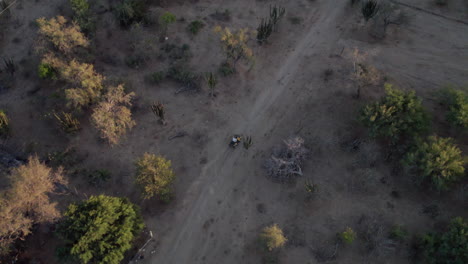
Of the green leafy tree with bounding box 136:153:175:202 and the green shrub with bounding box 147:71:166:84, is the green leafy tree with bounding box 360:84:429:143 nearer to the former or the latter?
the green leafy tree with bounding box 136:153:175:202

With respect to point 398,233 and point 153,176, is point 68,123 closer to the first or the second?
point 153,176

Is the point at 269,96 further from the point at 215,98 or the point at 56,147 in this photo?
the point at 56,147

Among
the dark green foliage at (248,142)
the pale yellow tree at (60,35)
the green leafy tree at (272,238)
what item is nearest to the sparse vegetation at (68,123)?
the pale yellow tree at (60,35)

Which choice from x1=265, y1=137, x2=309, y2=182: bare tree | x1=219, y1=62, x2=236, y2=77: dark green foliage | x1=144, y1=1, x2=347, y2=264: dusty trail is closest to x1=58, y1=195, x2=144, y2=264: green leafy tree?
x1=144, y1=1, x2=347, y2=264: dusty trail

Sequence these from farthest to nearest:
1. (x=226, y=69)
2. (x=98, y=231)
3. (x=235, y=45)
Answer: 1. (x=226, y=69)
2. (x=235, y=45)
3. (x=98, y=231)

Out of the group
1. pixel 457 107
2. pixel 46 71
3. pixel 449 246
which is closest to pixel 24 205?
pixel 46 71

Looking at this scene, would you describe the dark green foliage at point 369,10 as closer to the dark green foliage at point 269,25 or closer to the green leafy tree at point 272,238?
the dark green foliage at point 269,25

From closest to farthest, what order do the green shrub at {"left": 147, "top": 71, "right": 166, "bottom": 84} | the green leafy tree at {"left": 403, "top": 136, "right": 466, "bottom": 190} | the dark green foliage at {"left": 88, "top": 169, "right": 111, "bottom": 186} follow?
the green leafy tree at {"left": 403, "top": 136, "right": 466, "bottom": 190} < the dark green foliage at {"left": 88, "top": 169, "right": 111, "bottom": 186} < the green shrub at {"left": 147, "top": 71, "right": 166, "bottom": 84}
